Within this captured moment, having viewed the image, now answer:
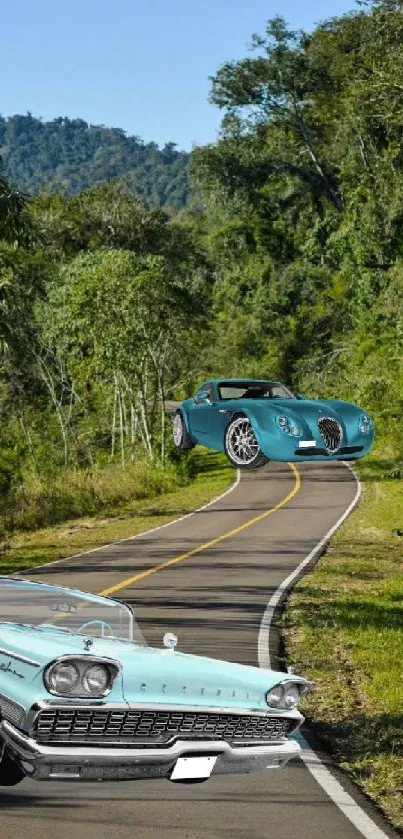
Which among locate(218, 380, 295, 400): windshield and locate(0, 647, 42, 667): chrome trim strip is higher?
locate(218, 380, 295, 400): windshield

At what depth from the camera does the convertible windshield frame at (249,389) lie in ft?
25.5

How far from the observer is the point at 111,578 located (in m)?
35.9

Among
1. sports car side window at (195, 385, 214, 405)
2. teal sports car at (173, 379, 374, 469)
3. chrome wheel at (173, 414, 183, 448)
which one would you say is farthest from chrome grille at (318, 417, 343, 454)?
chrome wheel at (173, 414, 183, 448)

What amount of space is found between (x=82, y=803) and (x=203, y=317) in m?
3.99

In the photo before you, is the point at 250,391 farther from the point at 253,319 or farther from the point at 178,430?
the point at 253,319

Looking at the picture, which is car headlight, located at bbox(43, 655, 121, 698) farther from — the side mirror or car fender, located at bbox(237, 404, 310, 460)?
car fender, located at bbox(237, 404, 310, 460)

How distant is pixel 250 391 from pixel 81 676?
1850 millimetres

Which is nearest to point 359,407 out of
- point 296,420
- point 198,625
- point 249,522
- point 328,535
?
point 296,420

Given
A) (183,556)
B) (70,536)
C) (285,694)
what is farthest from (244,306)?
(70,536)

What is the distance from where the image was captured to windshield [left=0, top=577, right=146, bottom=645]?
9.11 m

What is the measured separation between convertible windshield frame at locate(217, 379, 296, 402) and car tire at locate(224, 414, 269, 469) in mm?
284

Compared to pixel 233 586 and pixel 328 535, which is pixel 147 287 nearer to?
pixel 233 586

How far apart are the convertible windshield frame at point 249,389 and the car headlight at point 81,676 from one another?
5.27ft

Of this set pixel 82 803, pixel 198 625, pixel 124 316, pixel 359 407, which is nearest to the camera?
pixel 359 407
